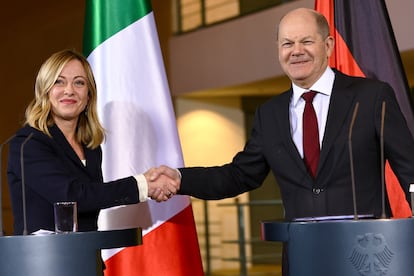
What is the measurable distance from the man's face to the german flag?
0.67 m

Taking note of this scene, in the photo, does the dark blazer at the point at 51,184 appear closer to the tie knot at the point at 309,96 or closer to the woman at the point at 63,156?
the woman at the point at 63,156

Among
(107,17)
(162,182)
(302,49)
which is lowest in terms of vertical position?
(162,182)

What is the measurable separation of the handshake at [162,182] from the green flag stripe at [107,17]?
0.80 metres

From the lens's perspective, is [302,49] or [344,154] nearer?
[344,154]

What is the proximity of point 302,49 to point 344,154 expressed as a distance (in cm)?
49

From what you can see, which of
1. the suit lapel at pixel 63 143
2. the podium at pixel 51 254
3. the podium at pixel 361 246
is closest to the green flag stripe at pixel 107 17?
the suit lapel at pixel 63 143

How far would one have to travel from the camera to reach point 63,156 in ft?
12.3

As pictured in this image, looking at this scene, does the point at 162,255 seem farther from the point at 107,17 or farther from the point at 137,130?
the point at 107,17

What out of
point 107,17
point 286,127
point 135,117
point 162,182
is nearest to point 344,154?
point 286,127

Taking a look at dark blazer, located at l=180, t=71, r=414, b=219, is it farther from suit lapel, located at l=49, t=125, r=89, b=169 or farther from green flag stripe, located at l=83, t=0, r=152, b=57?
green flag stripe, located at l=83, t=0, r=152, b=57

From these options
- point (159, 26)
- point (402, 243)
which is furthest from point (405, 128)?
point (159, 26)

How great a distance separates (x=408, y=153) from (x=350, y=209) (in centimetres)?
31

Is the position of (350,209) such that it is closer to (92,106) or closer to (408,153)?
(408,153)

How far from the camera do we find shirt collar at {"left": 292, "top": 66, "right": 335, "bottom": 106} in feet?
12.4
